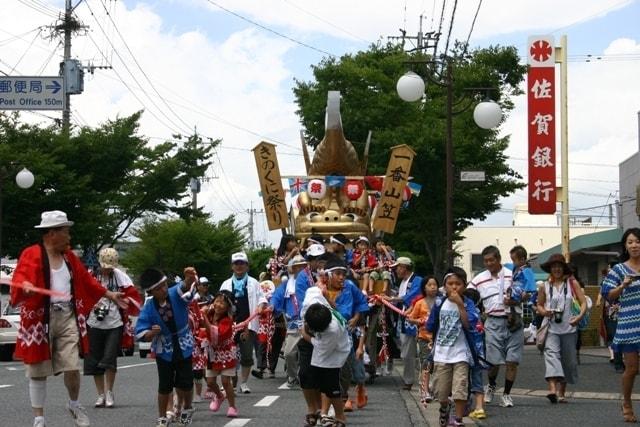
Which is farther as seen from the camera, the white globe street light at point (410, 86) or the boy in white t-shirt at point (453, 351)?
the white globe street light at point (410, 86)

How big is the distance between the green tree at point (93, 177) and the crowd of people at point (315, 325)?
20873mm

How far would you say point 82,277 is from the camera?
9.63 metres

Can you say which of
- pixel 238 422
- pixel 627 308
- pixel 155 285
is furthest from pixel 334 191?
pixel 155 285

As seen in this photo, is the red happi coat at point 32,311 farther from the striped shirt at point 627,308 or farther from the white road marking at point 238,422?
the striped shirt at point 627,308

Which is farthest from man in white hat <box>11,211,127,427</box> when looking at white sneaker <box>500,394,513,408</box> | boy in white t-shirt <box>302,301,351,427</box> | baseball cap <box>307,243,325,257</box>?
white sneaker <box>500,394,513,408</box>

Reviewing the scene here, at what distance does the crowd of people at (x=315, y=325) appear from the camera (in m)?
9.42

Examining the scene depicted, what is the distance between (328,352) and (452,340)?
1.16 m

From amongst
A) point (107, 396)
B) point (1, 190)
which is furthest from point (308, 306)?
point (1, 190)

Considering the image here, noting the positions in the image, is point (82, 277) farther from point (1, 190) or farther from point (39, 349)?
point (1, 190)

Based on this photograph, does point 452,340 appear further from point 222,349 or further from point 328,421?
point 222,349

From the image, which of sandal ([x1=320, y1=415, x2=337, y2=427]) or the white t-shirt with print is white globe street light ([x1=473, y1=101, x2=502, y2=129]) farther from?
sandal ([x1=320, y1=415, x2=337, y2=427])

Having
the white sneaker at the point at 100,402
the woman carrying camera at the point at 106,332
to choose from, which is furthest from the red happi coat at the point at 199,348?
the white sneaker at the point at 100,402

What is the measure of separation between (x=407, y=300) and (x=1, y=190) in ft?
66.5

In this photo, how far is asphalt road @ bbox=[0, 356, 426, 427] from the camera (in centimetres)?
1123
